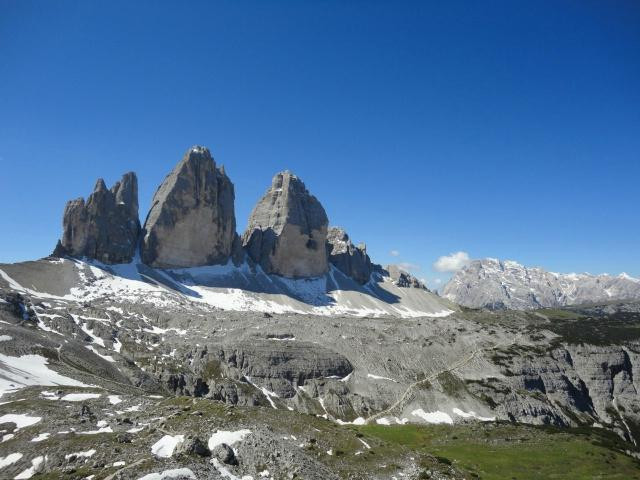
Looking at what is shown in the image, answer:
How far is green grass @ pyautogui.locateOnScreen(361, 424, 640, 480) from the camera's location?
260ft

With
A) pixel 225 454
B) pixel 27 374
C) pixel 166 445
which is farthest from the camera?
pixel 27 374

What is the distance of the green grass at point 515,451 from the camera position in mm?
79375

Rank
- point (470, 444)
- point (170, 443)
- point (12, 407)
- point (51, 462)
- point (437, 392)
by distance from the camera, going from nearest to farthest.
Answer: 1. point (51, 462)
2. point (170, 443)
3. point (12, 407)
4. point (470, 444)
5. point (437, 392)

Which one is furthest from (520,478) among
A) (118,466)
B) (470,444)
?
(118,466)

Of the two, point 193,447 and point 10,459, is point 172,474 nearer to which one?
point 193,447

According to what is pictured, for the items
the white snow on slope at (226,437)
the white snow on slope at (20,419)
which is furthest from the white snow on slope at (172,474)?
the white snow on slope at (20,419)

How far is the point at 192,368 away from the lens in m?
135

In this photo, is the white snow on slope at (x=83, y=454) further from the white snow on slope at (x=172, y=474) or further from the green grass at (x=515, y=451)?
the green grass at (x=515, y=451)

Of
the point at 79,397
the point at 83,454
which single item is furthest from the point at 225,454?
the point at 79,397

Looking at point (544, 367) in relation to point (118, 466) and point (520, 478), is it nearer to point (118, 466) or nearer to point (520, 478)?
point (520, 478)

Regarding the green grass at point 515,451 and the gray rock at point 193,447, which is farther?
the green grass at point 515,451

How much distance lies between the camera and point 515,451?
90812mm

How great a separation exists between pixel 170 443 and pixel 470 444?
71.9 meters

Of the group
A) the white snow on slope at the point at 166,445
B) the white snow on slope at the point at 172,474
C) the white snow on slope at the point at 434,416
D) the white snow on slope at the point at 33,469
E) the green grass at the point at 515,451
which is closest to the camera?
the white snow on slope at the point at 172,474
